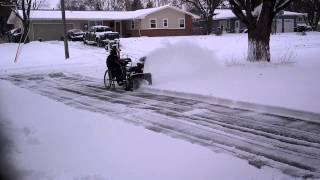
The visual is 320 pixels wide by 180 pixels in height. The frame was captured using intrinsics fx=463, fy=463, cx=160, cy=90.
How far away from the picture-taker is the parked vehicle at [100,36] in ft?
134

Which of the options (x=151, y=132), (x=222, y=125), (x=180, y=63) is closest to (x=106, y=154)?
(x=151, y=132)

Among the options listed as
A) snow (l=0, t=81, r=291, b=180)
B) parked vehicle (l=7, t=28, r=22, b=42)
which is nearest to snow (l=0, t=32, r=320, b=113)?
snow (l=0, t=81, r=291, b=180)

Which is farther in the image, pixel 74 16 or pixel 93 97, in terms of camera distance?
pixel 74 16

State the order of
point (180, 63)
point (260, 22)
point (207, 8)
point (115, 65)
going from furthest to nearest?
point (207, 8) < point (260, 22) < point (180, 63) < point (115, 65)

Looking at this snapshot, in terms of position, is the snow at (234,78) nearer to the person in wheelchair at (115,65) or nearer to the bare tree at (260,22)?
the bare tree at (260,22)

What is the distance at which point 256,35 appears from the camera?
1945 cm

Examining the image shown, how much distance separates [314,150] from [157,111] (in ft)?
15.4

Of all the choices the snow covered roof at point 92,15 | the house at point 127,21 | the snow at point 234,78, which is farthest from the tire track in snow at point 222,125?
the house at point 127,21

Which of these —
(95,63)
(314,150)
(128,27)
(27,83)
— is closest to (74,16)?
(128,27)

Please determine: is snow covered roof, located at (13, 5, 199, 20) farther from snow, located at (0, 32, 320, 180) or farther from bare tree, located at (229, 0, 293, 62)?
snow, located at (0, 32, 320, 180)

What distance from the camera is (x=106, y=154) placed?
25.1 ft

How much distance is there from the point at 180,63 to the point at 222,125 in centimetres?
918

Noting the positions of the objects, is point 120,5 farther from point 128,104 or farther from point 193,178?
point 193,178

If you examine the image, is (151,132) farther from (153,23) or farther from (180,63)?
(153,23)
